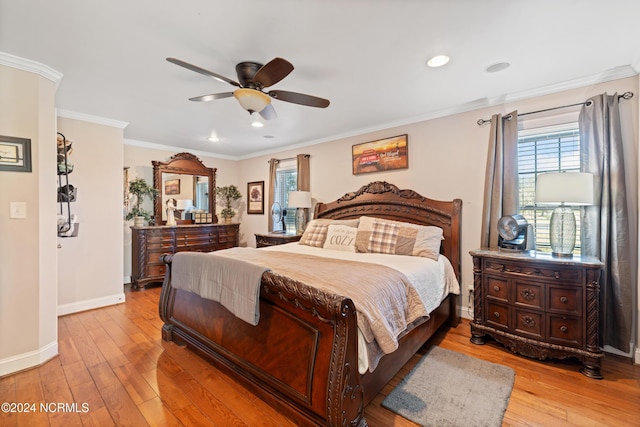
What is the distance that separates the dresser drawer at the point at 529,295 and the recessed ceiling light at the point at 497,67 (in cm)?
187

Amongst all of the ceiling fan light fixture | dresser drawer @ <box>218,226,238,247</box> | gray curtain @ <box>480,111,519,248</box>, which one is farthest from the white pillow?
dresser drawer @ <box>218,226,238,247</box>

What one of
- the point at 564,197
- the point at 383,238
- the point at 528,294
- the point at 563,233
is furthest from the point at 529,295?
the point at 383,238

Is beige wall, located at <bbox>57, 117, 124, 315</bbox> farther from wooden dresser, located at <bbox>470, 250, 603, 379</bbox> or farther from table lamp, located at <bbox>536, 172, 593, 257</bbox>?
table lamp, located at <bbox>536, 172, 593, 257</bbox>

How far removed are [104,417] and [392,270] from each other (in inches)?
84.8

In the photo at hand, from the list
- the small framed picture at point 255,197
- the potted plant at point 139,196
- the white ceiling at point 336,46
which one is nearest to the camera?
the white ceiling at point 336,46

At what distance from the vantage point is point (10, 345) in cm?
222

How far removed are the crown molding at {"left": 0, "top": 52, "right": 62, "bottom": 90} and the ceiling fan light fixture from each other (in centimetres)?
170

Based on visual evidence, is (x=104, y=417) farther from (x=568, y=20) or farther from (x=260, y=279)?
(x=568, y=20)

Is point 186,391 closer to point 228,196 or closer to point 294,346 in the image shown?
point 294,346

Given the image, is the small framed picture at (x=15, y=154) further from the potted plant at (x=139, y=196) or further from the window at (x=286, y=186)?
the window at (x=286, y=186)

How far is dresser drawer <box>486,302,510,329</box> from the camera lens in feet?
8.21

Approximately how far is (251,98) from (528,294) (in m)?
2.84

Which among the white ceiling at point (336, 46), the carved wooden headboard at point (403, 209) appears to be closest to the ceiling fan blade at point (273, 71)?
the white ceiling at point (336, 46)

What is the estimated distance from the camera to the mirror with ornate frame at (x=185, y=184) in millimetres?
5020
